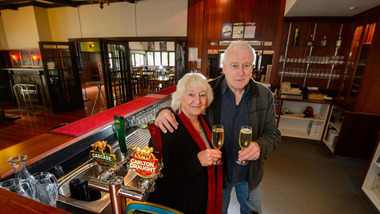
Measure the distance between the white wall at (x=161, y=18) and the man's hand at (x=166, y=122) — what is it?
4.38 meters

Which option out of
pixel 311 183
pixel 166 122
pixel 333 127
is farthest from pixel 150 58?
pixel 166 122

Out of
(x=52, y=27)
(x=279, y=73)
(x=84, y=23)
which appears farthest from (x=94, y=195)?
(x=52, y=27)

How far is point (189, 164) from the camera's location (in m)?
1.02

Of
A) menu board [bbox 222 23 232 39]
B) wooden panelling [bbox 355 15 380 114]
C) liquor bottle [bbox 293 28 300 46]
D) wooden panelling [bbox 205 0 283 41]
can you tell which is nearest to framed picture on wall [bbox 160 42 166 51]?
wooden panelling [bbox 205 0 283 41]

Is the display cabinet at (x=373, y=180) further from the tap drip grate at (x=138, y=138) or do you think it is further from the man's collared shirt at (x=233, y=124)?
the tap drip grate at (x=138, y=138)

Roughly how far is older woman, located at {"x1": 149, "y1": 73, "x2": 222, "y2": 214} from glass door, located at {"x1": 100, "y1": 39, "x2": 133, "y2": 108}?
14.4ft

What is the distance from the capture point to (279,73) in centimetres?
407

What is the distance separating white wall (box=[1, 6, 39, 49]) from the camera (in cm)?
593

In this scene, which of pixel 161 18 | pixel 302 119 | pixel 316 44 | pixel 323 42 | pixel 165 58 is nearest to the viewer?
pixel 323 42

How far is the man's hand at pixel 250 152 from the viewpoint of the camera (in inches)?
42.7

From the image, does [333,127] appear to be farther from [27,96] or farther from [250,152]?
[27,96]

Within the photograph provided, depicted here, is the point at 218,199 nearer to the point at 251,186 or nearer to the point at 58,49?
the point at 251,186

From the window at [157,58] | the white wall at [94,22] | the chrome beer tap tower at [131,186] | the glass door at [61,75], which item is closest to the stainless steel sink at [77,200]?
the chrome beer tap tower at [131,186]

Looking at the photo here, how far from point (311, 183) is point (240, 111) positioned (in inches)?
89.3
